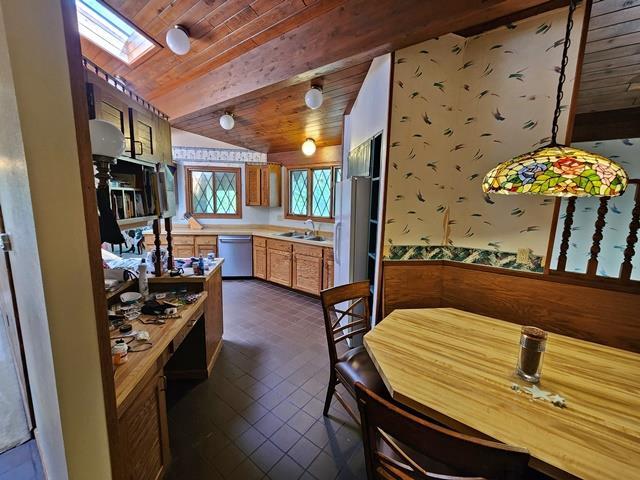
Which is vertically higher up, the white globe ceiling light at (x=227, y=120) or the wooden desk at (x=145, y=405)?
the white globe ceiling light at (x=227, y=120)

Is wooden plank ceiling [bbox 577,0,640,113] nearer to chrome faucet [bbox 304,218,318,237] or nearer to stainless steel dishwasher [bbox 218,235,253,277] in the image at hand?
chrome faucet [bbox 304,218,318,237]

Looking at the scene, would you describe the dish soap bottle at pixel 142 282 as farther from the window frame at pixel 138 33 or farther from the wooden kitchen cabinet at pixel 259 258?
the wooden kitchen cabinet at pixel 259 258

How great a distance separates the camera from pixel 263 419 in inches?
73.3

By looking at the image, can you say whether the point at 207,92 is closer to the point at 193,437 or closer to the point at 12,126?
the point at 12,126

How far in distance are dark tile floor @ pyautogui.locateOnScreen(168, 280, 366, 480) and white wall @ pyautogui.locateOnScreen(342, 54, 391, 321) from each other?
86 centimetres

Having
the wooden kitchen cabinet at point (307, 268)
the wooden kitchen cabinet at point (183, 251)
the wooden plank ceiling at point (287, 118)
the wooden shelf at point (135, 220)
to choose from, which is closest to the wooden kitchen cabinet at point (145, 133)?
the wooden shelf at point (135, 220)

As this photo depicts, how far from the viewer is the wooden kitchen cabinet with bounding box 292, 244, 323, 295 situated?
3.96 m

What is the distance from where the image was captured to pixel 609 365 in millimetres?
1230

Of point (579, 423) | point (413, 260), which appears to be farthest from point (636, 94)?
point (579, 423)

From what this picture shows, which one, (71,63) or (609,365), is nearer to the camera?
(71,63)

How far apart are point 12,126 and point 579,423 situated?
1.88 metres

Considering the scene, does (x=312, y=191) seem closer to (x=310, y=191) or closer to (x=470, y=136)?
(x=310, y=191)

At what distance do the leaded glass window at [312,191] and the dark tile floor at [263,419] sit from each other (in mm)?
2308

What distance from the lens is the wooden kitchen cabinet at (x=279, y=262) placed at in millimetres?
4320
